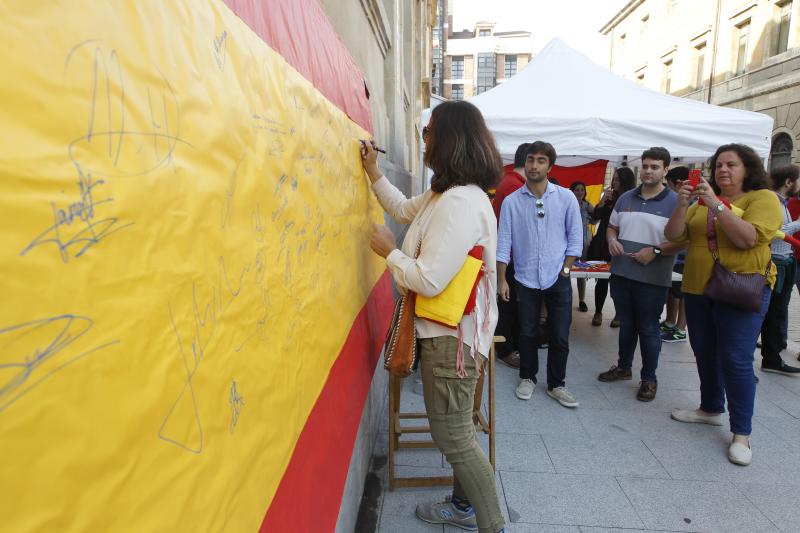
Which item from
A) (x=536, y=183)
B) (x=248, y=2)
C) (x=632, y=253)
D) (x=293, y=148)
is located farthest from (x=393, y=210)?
(x=632, y=253)

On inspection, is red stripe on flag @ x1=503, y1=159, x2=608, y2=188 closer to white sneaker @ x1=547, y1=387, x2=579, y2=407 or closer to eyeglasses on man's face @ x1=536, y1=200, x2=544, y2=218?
eyeglasses on man's face @ x1=536, y1=200, x2=544, y2=218

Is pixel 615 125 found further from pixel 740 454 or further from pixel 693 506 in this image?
pixel 693 506

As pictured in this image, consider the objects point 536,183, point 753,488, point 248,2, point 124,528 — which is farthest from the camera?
point 536,183

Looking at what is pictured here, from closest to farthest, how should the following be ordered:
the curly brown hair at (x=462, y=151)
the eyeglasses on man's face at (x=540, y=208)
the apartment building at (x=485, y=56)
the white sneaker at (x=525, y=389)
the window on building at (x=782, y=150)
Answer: the curly brown hair at (x=462, y=151), the eyeglasses on man's face at (x=540, y=208), the white sneaker at (x=525, y=389), the window on building at (x=782, y=150), the apartment building at (x=485, y=56)

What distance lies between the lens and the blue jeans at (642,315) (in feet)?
11.8

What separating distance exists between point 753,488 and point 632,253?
1717 millimetres

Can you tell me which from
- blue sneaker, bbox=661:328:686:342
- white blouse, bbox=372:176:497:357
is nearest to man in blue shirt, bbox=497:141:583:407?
white blouse, bbox=372:176:497:357

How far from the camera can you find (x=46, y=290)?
47cm

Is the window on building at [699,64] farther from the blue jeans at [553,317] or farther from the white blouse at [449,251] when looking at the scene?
the white blouse at [449,251]

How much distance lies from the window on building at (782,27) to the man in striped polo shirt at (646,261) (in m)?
17.3

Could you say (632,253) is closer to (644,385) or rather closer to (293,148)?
(644,385)

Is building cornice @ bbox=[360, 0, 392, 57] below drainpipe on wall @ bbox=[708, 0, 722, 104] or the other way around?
below

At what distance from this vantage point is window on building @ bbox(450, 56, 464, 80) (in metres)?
50.1

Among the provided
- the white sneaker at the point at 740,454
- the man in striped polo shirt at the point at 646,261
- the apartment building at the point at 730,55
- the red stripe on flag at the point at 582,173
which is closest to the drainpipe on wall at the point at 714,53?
the apartment building at the point at 730,55
